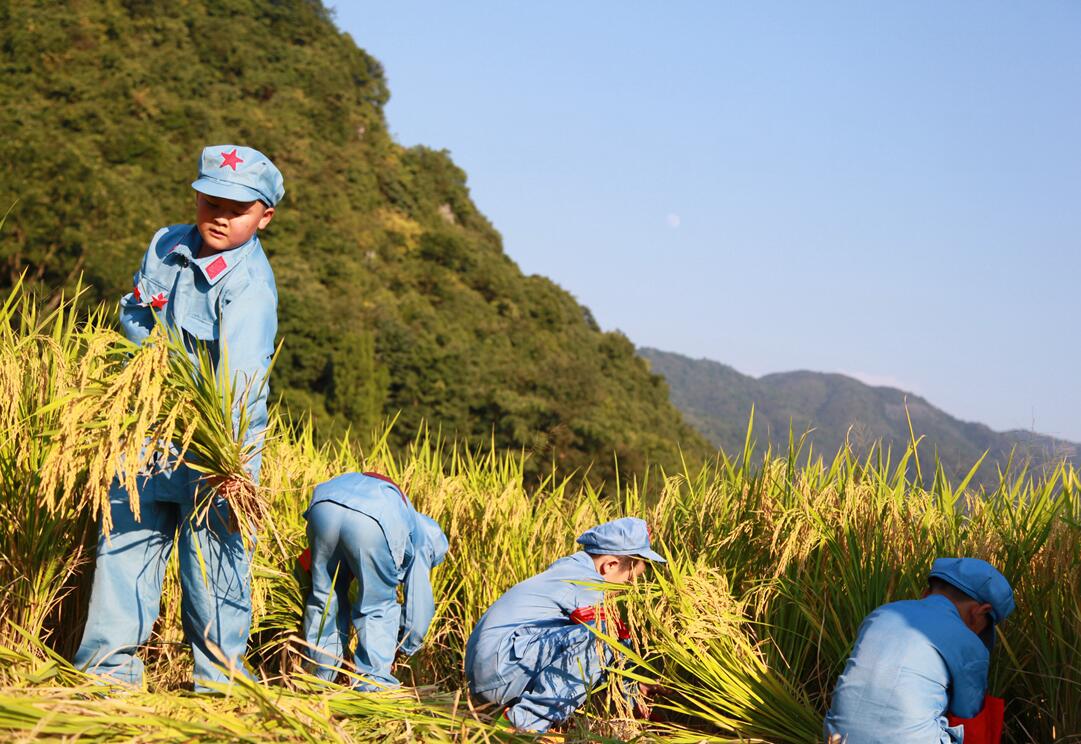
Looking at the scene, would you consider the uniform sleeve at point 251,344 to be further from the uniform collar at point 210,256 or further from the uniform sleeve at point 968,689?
the uniform sleeve at point 968,689

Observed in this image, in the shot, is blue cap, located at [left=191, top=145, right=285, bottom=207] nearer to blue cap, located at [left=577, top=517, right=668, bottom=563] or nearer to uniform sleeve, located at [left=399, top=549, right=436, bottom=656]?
uniform sleeve, located at [left=399, top=549, right=436, bottom=656]

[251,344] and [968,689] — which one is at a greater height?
[251,344]

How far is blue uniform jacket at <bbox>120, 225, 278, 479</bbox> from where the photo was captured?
9.79ft

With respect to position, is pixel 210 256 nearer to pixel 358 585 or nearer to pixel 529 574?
pixel 358 585

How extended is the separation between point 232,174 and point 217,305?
39 cm

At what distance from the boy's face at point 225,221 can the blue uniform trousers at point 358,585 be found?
41.4 inches

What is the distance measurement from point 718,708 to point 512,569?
1327 millimetres

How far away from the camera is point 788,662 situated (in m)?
3.53

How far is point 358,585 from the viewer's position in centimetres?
371

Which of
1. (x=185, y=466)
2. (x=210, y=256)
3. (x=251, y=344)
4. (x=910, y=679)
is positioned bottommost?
(x=910, y=679)

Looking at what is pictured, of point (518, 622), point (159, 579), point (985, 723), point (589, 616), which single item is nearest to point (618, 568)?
point (589, 616)

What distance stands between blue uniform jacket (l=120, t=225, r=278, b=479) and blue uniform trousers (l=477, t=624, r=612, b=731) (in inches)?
45.4

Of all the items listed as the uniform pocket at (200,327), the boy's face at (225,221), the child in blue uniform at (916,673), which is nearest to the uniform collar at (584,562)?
the child in blue uniform at (916,673)

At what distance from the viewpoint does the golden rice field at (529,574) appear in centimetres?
255
